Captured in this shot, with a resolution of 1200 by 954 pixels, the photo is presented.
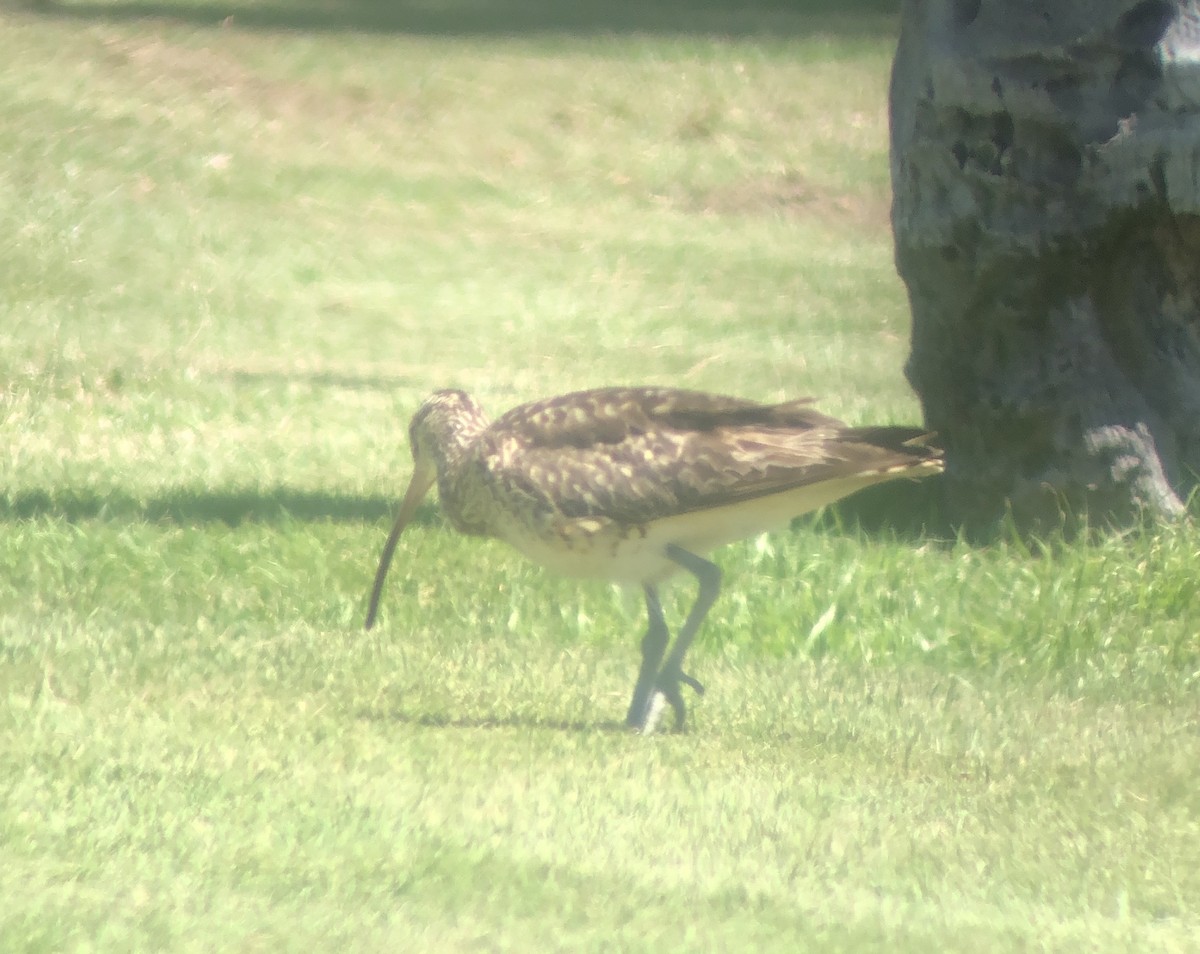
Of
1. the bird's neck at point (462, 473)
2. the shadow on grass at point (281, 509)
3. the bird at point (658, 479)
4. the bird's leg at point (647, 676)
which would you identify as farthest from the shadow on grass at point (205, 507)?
the bird's leg at point (647, 676)

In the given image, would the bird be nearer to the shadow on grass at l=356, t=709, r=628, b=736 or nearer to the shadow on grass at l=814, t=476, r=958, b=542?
the shadow on grass at l=356, t=709, r=628, b=736

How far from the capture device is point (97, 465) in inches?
396

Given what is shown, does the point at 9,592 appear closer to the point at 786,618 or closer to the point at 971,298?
the point at 786,618

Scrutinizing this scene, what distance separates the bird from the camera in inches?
250

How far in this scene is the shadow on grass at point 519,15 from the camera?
23.7m

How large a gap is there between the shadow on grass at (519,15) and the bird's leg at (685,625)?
711 inches

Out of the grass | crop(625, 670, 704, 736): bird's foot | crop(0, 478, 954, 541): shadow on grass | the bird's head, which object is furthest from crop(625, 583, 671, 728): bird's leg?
crop(0, 478, 954, 541): shadow on grass

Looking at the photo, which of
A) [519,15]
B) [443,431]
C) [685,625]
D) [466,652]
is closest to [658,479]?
[685,625]

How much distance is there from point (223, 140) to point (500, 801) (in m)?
14.8

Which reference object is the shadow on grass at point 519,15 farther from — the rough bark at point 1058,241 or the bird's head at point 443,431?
the bird's head at point 443,431

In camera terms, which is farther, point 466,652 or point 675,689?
point 466,652

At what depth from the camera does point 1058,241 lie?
356 inches

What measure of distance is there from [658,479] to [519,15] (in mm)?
20163

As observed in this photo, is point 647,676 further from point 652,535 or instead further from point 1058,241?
point 1058,241
